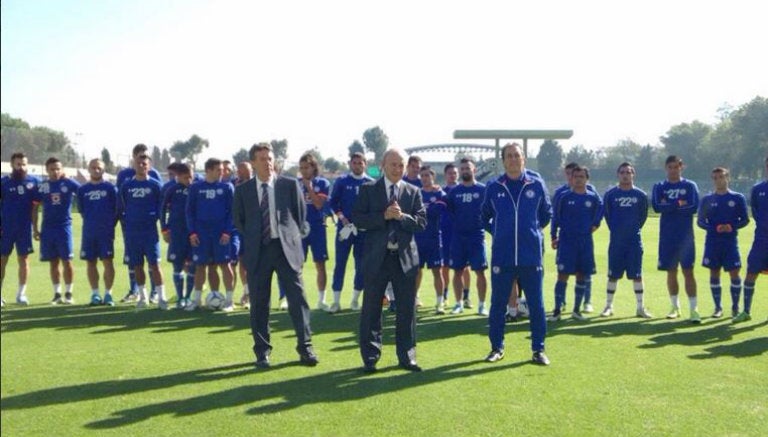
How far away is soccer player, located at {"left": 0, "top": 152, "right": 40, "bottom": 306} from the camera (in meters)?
11.0

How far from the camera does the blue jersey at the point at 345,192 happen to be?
10648 millimetres

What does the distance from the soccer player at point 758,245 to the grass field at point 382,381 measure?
0.34m

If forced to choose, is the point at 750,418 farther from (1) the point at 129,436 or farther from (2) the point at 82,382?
(2) the point at 82,382

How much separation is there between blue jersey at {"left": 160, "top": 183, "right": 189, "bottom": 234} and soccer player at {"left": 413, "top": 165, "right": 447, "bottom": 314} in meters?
3.68

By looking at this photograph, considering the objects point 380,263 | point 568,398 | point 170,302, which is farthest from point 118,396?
point 170,302

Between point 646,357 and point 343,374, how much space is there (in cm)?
328

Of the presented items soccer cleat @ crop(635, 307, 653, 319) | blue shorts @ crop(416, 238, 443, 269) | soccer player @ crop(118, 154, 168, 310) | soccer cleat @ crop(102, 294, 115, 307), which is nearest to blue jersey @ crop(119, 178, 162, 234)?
soccer player @ crop(118, 154, 168, 310)

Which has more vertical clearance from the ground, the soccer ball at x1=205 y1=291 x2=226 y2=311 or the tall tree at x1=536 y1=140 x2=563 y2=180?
the tall tree at x1=536 y1=140 x2=563 y2=180

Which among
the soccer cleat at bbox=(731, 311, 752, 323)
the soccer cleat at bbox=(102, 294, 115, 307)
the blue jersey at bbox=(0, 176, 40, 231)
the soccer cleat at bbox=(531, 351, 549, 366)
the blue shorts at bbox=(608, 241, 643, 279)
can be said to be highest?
the blue jersey at bbox=(0, 176, 40, 231)

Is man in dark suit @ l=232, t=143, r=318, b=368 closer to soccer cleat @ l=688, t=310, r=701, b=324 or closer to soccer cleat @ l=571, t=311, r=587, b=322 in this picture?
soccer cleat @ l=571, t=311, r=587, b=322

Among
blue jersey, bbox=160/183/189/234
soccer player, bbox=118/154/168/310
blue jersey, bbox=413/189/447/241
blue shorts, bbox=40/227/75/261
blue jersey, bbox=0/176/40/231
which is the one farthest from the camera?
blue shorts, bbox=40/227/75/261

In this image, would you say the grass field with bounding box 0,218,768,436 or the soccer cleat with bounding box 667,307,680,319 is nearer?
the grass field with bounding box 0,218,768,436

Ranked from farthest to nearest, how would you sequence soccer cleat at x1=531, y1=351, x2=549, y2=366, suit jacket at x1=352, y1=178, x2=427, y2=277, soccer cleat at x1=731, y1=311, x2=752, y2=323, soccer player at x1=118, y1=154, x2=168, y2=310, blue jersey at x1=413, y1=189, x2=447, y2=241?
soccer player at x1=118, y1=154, x2=168, y2=310 → blue jersey at x1=413, y1=189, x2=447, y2=241 → soccer cleat at x1=731, y1=311, x2=752, y2=323 → soccer cleat at x1=531, y1=351, x2=549, y2=366 → suit jacket at x1=352, y1=178, x2=427, y2=277

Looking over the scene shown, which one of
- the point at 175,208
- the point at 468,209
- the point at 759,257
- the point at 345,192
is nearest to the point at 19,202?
the point at 175,208
